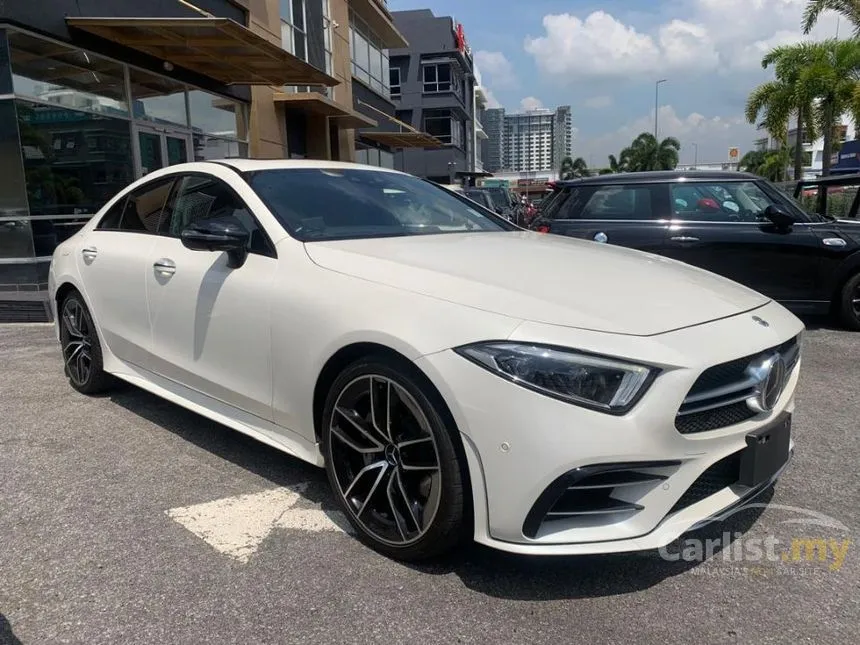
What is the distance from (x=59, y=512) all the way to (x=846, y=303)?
266 inches

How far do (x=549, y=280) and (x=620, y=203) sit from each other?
491 cm

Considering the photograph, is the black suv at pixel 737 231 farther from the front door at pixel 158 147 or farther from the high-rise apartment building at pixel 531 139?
the high-rise apartment building at pixel 531 139

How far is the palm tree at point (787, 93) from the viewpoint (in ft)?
70.2

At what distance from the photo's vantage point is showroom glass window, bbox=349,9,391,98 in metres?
23.8

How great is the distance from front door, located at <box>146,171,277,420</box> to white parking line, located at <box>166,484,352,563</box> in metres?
0.41

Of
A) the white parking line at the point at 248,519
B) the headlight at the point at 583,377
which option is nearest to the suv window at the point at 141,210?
the white parking line at the point at 248,519

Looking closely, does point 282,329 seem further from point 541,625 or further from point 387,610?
point 541,625

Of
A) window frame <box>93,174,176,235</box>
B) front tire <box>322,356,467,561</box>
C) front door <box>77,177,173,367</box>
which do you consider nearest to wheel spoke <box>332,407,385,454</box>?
front tire <box>322,356,467,561</box>

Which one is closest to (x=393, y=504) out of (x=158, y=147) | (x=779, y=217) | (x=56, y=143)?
(x=779, y=217)

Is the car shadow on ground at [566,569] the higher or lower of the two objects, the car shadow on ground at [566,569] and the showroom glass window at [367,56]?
the lower

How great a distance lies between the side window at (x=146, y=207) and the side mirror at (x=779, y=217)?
5411mm

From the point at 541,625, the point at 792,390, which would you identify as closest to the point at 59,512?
the point at 541,625

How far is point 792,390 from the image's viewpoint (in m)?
2.73

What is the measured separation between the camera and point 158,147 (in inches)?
459
